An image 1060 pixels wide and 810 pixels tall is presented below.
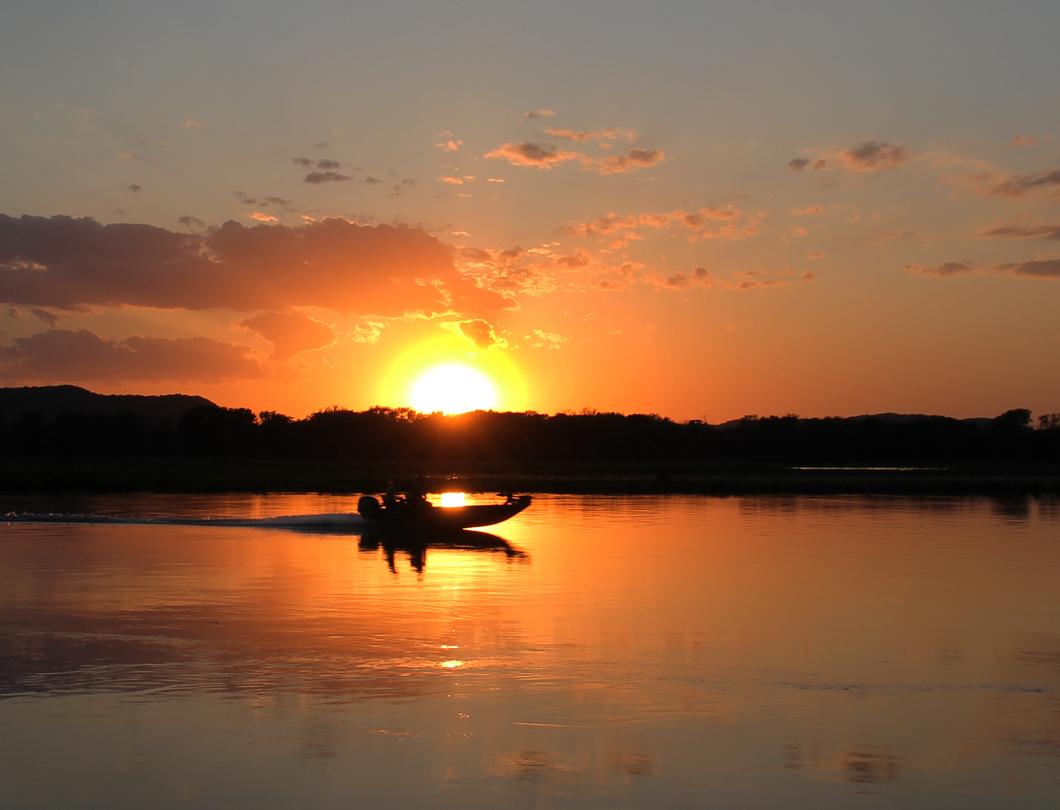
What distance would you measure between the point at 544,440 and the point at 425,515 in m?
89.8

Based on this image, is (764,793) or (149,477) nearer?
(764,793)

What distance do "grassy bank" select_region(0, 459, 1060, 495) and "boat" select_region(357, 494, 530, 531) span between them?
1136 inches

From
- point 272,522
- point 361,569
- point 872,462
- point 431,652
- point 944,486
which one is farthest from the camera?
point 872,462

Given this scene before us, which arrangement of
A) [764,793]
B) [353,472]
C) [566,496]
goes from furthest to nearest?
[353,472] < [566,496] < [764,793]

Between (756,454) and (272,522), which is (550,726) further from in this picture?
(756,454)

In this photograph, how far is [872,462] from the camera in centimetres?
12175

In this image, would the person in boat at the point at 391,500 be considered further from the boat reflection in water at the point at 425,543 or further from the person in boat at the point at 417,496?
the boat reflection in water at the point at 425,543

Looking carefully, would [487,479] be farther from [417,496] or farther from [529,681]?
[529,681]

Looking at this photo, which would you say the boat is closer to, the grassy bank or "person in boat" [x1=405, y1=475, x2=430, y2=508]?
"person in boat" [x1=405, y1=475, x2=430, y2=508]

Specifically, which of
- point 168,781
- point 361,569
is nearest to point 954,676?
point 168,781

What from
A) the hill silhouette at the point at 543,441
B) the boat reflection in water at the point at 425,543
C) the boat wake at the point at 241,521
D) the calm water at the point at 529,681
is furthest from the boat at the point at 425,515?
the hill silhouette at the point at 543,441

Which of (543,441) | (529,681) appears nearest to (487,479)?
(543,441)

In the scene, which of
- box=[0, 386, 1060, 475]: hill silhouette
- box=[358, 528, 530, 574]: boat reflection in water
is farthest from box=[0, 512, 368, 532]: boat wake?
box=[0, 386, 1060, 475]: hill silhouette

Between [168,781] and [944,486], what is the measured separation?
6911 centimetres
